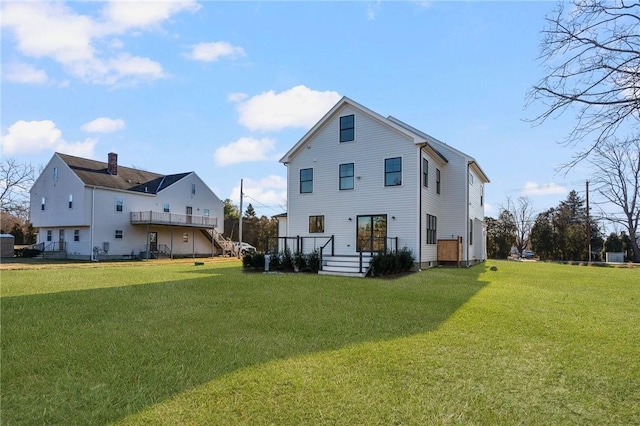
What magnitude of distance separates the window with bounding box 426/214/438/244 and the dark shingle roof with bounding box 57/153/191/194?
24556 millimetres

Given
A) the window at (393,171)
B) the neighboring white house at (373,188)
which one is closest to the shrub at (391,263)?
the neighboring white house at (373,188)

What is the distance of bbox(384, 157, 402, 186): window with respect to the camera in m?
16.1

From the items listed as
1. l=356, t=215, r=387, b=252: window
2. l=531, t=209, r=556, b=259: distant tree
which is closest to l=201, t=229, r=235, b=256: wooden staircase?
A: l=356, t=215, r=387, b=252: window

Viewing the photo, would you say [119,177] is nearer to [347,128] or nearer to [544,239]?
[347,128]

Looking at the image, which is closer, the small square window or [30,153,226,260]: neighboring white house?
the small square window

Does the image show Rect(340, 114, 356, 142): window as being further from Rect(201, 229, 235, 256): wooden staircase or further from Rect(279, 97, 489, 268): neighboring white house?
Rect(201, 229, 235, 256): wooden staircase

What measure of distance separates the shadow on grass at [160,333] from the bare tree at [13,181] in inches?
1383

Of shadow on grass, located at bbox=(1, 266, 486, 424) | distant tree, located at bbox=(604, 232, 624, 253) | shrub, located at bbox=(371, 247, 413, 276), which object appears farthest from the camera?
distant tree, located at bbox=(604, 232, 624, 253)

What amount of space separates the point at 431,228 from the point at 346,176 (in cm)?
489

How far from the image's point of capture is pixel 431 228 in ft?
58.3

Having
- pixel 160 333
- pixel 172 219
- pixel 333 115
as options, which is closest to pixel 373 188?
pixel 333 115

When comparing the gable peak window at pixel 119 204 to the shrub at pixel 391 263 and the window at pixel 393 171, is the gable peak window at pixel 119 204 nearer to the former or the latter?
the window at pixel 393 171

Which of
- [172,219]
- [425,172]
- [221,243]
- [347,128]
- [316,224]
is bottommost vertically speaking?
[221,243]

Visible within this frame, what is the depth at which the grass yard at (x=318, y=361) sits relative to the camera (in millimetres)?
3170
